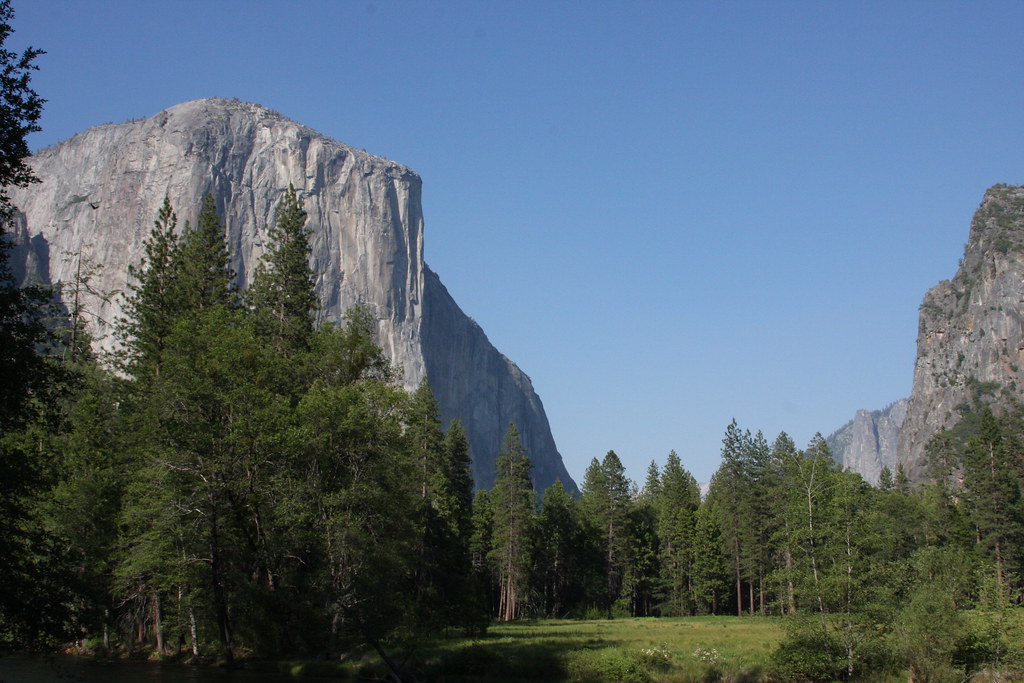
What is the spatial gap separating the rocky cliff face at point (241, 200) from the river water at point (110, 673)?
12854 centimetres

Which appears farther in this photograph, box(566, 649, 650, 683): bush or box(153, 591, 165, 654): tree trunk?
box(153, 591, 165, 654): tree trunk

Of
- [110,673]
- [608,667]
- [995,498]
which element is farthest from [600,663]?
[995,498]

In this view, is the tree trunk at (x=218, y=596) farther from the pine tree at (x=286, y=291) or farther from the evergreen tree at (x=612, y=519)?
the evergreen tree at (x=612, y=519)

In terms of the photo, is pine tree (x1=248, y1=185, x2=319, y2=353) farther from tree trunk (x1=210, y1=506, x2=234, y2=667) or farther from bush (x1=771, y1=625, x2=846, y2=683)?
bush (x1=771, y1=625, x2=846, y2=683)

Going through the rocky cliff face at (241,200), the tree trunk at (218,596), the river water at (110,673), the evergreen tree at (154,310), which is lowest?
the river water at (110,673)

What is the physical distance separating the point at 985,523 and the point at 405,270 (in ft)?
437

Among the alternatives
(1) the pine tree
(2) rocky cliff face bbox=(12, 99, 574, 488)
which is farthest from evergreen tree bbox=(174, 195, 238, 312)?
(2) rocky cliff face bbox=(12, 99, 574, 488)

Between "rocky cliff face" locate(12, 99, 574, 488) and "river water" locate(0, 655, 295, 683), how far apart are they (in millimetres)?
128541

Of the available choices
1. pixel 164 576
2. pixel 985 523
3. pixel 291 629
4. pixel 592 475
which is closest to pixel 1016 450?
pixel 985 523

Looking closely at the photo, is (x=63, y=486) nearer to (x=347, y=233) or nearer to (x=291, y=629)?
(x=291, y=629)

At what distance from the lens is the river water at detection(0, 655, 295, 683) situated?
24.7 m

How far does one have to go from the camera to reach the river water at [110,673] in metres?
24.7

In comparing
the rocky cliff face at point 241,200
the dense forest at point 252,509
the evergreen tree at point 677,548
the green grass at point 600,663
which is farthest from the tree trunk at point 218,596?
the rocky cliff face at point 241,200

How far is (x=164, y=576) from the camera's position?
29125 mm
